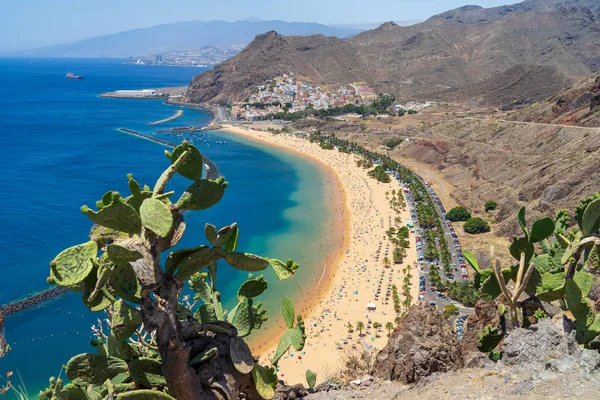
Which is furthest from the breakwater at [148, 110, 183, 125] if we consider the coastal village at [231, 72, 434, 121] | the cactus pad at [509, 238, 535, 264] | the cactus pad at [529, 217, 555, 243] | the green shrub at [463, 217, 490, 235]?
the cactus pad at [529, 217, 555, 243]

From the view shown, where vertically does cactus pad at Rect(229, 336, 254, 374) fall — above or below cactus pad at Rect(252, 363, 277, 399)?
above

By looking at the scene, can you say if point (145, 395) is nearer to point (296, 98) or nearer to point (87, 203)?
point (87, 203)

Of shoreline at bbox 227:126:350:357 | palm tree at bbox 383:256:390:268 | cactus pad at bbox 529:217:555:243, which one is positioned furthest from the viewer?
palm tree at bbox 383:256:390:268

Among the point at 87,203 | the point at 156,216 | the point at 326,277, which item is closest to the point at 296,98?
the point at 87,203

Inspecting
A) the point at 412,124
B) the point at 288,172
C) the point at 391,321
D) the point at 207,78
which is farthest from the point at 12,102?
the point at 391,321

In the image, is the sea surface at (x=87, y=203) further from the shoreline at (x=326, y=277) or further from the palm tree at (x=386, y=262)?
the palm tree at (x=386, y=262)

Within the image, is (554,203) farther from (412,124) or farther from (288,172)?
(412,124)

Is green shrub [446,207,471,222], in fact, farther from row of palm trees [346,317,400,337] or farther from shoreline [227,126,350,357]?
row of palm trees [346,317,400,337]
